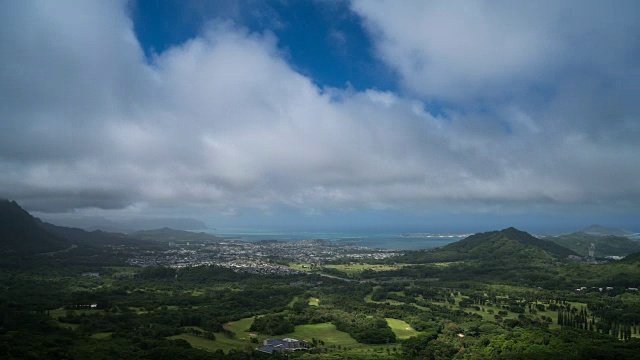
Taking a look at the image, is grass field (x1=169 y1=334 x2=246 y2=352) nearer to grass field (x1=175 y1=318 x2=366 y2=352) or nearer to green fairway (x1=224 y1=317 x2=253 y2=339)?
grass field (x1=175 y1=318 x2=366 y2=352)

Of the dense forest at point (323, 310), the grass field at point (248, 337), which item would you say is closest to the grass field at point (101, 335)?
the dense forest at point (323, 310)

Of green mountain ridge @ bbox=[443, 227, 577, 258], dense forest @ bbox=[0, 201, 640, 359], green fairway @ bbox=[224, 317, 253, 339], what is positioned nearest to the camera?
dense forest @ bbox=[0, 201, 640, 359]

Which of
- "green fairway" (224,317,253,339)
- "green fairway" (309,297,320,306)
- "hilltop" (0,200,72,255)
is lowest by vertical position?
"green fairway" (309,297,320,306)

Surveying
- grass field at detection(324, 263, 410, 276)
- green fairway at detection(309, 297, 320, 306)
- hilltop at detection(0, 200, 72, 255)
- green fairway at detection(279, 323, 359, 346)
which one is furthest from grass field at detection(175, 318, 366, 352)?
hilltop at detection(0, 200, 72, 255)

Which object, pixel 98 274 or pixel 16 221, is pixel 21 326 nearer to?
pixel 98 274

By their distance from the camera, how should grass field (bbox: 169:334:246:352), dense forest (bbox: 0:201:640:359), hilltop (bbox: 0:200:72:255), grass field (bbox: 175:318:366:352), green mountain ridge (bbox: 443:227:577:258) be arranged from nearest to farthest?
dense forest (bbox: 0:201:640:359), grass field (bbox: 169:334:246:352), grass field (bbox: 175:318:366:352), hilltop (bbox: 0:200:72:255), green mountain ridge (bbox: 443:227:577:258)

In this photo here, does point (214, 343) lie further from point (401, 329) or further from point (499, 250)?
point (499, 250)

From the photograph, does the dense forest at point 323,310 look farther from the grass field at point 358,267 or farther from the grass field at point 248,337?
the grass field at point 358,267

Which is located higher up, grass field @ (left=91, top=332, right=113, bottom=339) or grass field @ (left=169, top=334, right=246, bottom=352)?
grass field @ (left=91, top=332, right=113, bottom=339)
